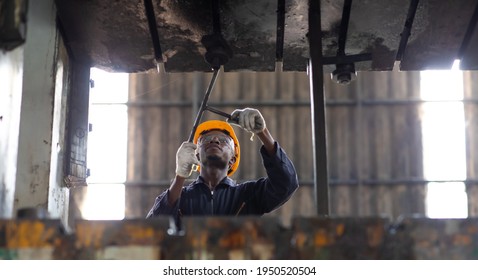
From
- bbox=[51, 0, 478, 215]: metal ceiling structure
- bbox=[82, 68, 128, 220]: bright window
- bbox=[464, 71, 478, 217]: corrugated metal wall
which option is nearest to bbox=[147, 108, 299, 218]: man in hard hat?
bbox=[51, 0, 478, 215]: metal ceiling structure

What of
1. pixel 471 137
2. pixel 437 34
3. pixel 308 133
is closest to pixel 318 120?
pixel 437 34

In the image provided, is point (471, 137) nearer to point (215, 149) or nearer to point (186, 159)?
point (215, 149)

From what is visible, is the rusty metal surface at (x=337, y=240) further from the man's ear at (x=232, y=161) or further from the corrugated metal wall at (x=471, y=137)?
the corrugated metal wall at (x=471, y=137)

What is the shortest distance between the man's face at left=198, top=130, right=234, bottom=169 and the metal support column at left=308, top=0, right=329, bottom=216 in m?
1.45

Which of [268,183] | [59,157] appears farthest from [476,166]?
[59,157]

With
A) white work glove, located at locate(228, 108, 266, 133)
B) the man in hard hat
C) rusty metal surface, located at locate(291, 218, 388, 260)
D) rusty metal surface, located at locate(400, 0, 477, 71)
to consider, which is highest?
rusty metal surface, located at locate(400, 0, 477, 71)

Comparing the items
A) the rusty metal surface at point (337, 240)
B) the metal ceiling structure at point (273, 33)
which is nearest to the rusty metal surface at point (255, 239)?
the rusty metal surface at point (337, 240)

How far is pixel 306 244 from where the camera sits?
2.23 metres

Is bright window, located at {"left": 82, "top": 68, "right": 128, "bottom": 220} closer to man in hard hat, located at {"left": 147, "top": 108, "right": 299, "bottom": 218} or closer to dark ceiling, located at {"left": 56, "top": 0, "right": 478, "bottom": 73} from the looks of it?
man in hard hat, located at {"left": 147, "top": 108, "right": 299, "bottom": 218}

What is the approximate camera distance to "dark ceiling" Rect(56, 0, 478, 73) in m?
3.88

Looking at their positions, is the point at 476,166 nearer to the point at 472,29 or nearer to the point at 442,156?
the point at 442,156

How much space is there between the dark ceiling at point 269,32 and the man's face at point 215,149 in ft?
2.33

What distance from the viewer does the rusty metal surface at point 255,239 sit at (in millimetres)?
2217
